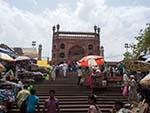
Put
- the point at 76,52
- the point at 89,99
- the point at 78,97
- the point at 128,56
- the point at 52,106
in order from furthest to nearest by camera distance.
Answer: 1. the point at 76,52
2. the point at 128,56
3. the point at 78,97
4. the point at 52,106
5. the point at 89,99

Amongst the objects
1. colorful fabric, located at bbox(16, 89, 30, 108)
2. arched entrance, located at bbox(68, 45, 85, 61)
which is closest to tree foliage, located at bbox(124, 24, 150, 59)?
colorful fabric, located at bbox(16, 89, 30, 108)

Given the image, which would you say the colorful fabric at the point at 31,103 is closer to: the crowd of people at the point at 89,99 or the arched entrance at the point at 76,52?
the crowd of people at the point at 89,99

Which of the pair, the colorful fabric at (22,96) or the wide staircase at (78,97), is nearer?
the colorful fabric at (22,96)

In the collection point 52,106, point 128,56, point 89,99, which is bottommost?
point 52,106

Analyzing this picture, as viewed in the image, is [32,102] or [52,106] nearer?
[52,106]

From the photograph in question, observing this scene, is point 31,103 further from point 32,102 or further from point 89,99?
point 89,99

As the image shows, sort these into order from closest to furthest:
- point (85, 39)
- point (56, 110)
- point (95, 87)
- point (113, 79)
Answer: point (56, 110) < point (95, 87) < point (113, 79) < point (85, 39)

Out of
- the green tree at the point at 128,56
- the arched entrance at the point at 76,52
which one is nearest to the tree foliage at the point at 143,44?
the green tree at the point at 128,56

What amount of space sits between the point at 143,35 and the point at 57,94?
519 inches

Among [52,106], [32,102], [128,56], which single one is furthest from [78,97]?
[128,56]

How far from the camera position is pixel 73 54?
76.4m

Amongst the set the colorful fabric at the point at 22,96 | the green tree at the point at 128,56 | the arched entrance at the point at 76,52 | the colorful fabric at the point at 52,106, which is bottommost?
the colorful fabric at the point at 52,106

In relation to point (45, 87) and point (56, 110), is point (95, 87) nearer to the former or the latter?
point (45, 87)

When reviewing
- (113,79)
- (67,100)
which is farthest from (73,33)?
(67,100)
